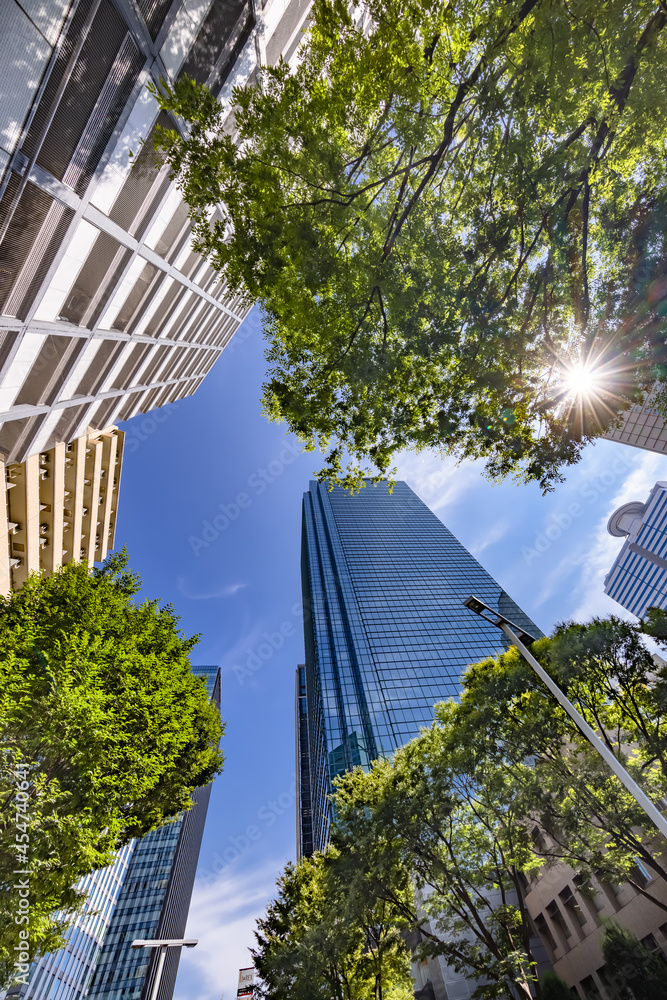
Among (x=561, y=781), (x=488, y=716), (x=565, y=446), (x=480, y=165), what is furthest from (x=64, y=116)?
(x=561, y=781)

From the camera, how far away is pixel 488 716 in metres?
12.9

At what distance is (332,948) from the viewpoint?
12.7 m

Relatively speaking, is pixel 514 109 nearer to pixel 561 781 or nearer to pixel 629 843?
pixel 561 781

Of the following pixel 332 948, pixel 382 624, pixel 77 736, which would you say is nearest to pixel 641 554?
pixel 382 624

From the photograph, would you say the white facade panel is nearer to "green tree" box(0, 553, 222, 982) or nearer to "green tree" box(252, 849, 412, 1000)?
"green tree" box(0, 553, 222, 982)

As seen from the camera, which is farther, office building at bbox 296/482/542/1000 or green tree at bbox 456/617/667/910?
office building at bbox 296/482/542/1000

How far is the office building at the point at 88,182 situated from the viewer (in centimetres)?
714

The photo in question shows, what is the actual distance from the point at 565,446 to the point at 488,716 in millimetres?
9052

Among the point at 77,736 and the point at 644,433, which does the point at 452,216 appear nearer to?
the point at 77,736

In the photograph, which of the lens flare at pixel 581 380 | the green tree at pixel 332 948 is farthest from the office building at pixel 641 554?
the lens flare at pixel 581 380

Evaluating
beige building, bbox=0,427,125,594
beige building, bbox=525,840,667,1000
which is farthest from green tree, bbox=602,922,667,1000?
beige building, bbox=0,427,125,594

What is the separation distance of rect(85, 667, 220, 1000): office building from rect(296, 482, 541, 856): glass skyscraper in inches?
801

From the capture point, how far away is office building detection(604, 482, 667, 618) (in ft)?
303

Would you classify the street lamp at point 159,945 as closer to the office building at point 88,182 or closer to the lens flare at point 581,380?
the office building at point 88,182
